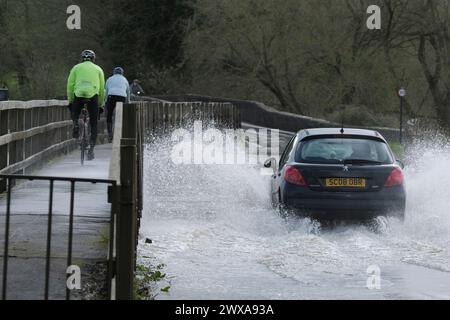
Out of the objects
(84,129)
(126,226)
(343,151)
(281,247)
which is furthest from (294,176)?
(126,226)

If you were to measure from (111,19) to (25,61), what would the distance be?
6.63 m

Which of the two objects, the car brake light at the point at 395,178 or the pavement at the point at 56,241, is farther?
the car brake light at the point at 395,178

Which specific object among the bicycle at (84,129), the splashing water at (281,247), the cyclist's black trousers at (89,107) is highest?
the cyclist's black trousers at (89,107)

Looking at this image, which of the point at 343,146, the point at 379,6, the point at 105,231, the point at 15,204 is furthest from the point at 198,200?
the point at 379,6

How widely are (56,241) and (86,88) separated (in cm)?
948

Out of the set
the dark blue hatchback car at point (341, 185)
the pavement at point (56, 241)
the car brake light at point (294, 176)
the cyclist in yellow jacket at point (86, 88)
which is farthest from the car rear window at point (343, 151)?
the cyclist in yellow jacket at point (86, 88)

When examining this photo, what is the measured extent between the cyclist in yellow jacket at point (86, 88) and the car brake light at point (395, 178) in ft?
20.6

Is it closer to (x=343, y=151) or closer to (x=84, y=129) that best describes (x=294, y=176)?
(x=343, y=151)

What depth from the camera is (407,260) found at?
1247 cm

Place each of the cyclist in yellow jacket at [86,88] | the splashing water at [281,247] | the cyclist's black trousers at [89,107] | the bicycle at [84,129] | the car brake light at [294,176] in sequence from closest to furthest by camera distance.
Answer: the splashing water at [281,247], the car brake light at [294,176], the cyclist in yellow jacket at [86,88], the cyclist's black trousers at [89,107], the bicycle at [84,129]

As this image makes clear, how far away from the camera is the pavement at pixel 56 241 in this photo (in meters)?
8.17

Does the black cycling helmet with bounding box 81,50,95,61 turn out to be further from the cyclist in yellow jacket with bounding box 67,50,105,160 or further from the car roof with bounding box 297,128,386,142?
the car roof with bounding box 297,128,386,142

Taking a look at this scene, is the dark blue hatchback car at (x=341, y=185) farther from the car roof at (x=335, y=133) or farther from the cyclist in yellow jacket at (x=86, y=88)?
the cyclist in yellow jacket at (x=86, y=88)

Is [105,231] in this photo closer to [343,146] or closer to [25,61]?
[343,146]
